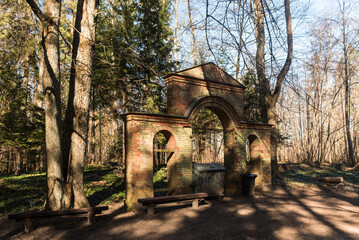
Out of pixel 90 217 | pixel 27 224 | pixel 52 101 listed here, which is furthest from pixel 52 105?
pixel 90 217

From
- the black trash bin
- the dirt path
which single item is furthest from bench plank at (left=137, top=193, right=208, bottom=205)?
the black trash bin

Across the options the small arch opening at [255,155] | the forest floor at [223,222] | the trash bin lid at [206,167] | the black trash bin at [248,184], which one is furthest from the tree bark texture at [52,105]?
the small arch opening at [255,155]

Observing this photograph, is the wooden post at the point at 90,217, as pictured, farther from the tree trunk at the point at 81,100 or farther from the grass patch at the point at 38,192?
the grass patch at the point at 38,192

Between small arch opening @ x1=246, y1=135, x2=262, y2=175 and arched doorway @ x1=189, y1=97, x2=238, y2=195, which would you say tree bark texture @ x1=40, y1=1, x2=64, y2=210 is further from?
small arch opening @ x1=246, y1=135, x2=262, y2=175

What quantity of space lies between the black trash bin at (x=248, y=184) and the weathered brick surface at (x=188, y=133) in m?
0.34

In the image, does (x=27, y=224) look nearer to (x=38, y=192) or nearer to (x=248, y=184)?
(x=38, y=192)

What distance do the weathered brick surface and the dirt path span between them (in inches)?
43.6

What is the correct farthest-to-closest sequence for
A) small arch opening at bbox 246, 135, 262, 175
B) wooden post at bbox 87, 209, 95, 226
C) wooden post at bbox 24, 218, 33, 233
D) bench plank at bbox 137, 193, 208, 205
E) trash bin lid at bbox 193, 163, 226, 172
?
small arch opening at bbox 246, 135, 262, 175, trash bin lid at bbox 193, 163, 226, 172, bench plank at bbox 137, 193, 208, 205, wooden post at bbox 87, 209, 95, 226, wooden post at bbox 24, 218, 33, 233

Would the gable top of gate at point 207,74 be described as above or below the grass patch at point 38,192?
above

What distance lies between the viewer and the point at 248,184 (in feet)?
33.5

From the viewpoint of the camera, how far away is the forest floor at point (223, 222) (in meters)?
5.70

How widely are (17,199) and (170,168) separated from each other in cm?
667

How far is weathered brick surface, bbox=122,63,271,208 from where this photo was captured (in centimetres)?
799

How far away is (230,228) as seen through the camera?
608cm
